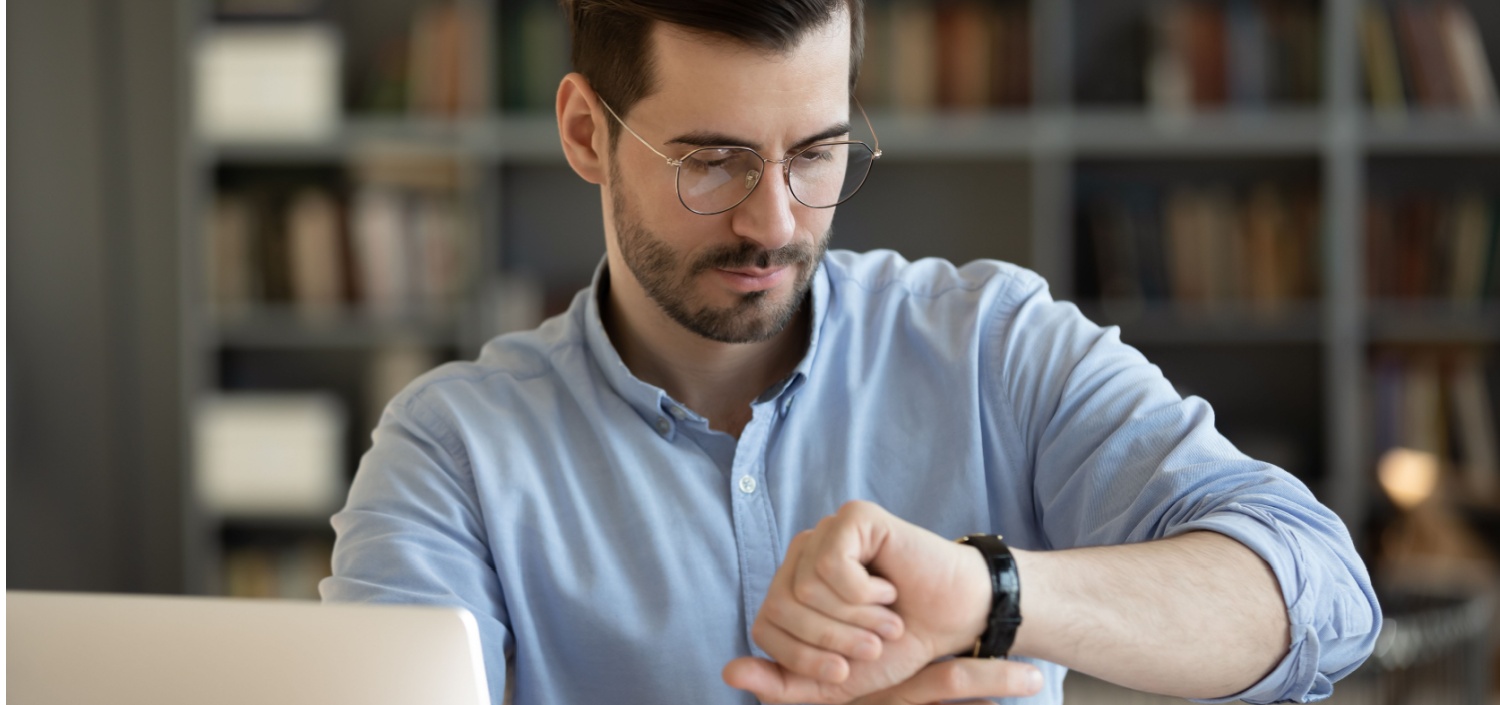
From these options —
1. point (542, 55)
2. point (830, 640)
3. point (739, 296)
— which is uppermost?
point (542, 55)

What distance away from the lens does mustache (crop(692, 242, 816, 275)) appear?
1.25m

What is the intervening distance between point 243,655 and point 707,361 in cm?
69

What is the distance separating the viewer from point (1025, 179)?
11.8 feet

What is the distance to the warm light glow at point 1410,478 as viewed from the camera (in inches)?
122

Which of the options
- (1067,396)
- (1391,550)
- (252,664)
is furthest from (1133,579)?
(1391,550)

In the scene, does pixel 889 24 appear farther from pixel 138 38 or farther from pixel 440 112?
pixel 138 38

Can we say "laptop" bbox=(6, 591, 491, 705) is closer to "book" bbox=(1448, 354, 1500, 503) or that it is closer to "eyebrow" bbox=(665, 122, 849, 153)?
"eyebrow" bbox=(665, 122, 849, 153)

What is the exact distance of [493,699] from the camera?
116cm

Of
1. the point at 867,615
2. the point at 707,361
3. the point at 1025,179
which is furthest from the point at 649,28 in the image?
the point at 1025,179

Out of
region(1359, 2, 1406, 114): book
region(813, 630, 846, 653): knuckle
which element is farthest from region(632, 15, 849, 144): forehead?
region(1359, 2, 1406, 114): book

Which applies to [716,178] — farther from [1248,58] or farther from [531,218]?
[531,218]

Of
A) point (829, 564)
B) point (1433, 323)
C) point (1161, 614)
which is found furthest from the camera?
point (1433, 323)

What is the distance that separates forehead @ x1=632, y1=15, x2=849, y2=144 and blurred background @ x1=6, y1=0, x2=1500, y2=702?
2195 millimetres

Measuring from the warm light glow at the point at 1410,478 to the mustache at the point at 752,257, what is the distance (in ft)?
7.80
